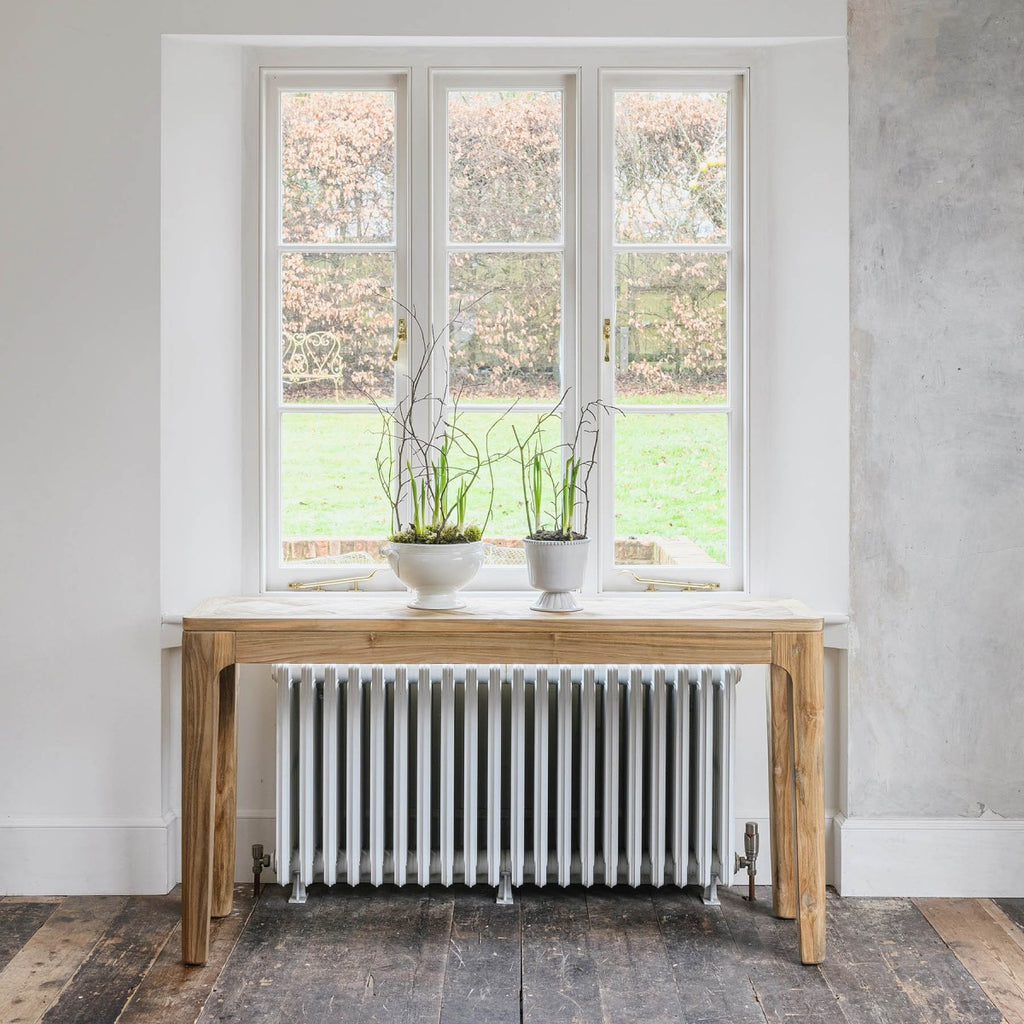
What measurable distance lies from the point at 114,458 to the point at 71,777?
904 mm

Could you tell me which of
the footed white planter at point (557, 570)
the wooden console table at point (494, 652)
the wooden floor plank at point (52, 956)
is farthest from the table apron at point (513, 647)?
the wooden floor plank at point (52, 956)

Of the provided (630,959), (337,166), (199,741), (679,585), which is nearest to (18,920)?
(199,741)

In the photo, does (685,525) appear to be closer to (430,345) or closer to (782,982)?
(430,345)

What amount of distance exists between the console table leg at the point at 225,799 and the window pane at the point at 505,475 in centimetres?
86

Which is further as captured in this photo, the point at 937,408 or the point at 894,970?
the point at 937,408

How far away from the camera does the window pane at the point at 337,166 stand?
3.04 meters

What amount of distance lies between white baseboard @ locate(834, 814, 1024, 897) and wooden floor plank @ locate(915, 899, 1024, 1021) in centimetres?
5

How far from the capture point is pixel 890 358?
9.33ft

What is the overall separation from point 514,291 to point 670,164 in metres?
0.60

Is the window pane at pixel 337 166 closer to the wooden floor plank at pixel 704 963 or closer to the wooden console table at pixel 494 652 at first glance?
the wooden console table at pixel 494 652

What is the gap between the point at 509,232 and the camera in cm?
306

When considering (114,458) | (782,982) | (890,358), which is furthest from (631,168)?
(782,982)

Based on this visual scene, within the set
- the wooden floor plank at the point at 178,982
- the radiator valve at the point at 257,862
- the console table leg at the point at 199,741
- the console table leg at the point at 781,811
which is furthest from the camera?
the radiator valve at the point at 257,862

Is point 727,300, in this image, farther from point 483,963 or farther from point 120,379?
point 483,963
